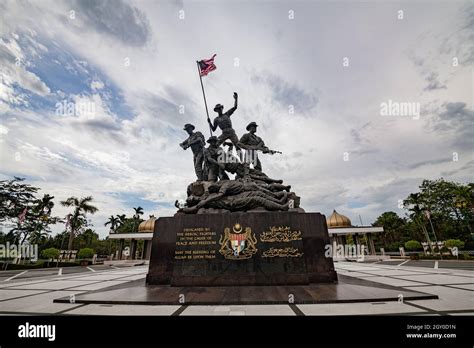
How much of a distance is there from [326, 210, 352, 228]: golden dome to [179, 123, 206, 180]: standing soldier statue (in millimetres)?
22859

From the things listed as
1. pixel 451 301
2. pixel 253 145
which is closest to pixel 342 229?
pixel 253 145

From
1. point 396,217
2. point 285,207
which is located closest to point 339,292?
point 285,207

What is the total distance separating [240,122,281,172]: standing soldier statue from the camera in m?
9.02

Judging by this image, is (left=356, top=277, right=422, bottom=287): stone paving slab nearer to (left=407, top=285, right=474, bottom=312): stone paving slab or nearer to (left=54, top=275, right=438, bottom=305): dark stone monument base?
(left=407, top=285, right=474, bottom=312): stone paving slab

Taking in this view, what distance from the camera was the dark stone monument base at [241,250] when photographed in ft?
19.1

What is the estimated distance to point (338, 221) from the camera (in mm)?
27656

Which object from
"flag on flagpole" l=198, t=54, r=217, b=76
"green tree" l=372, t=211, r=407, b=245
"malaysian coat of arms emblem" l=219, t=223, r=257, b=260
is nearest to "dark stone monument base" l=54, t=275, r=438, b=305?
"malaysian coat of arms emblem" l=219, t=223, r=257, b=260

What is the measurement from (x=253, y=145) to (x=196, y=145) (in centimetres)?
240

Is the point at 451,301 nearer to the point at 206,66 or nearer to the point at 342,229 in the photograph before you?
the point at 206,66
